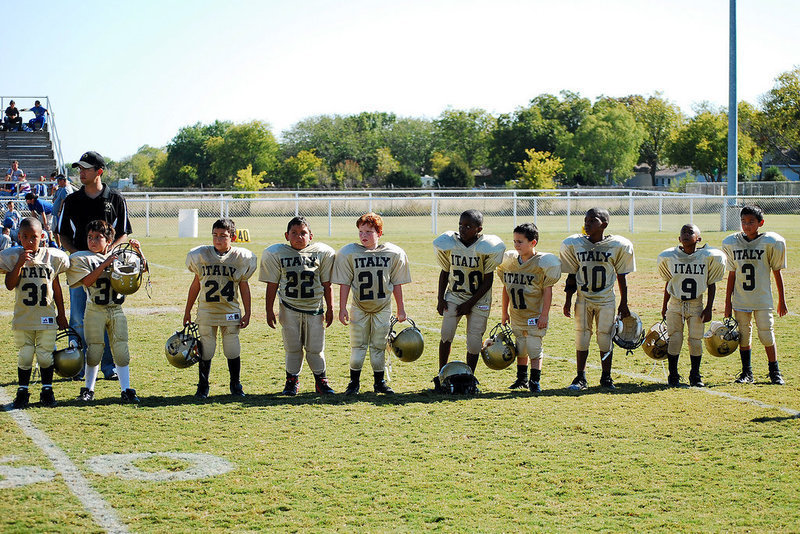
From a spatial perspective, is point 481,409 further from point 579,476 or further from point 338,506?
point 338,506

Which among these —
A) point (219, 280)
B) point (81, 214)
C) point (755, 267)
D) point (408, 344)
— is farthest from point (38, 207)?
point (755, 267)

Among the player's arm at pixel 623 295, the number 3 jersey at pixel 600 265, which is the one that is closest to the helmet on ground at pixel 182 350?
the number 3 jersey at pixel 600 265

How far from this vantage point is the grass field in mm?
4531

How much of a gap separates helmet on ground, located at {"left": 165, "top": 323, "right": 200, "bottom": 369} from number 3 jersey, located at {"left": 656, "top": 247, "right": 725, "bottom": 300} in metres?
4.04

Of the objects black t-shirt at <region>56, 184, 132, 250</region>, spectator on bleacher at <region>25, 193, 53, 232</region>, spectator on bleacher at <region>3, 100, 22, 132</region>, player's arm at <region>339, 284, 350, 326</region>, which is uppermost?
spectator on bleacher at <region>3, 100, 22, 132</region>

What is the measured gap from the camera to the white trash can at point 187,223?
27.2 m

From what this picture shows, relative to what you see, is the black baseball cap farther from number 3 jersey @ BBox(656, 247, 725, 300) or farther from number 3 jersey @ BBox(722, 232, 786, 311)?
number 3 jersey @ BBox(722, 232, 786, 311)

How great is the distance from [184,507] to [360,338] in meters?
2.90

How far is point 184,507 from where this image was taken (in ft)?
15.3

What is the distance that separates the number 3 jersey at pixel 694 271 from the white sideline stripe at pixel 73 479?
16.5ft

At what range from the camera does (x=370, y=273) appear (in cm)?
728

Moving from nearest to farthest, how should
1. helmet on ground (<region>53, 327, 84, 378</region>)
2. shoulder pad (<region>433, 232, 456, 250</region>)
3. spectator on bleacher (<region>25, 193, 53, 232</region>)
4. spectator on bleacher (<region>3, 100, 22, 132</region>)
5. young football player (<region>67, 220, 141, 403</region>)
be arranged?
1. helmet on ground (<region>53, 327, 84, 378</region>)
2. young football player (<region>67, 220, 141, 403</region>)
3. shoulder pad (<region>433, 232, 456, 250</region>)
4. spectator on bleacher (<region>25, 193, 53, 232</region>)
5. spectator on bleacher (<region>3, 100, 22, 132</region>)

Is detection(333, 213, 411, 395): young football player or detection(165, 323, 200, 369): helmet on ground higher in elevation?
detection(333, 213, 411, 395): young football player

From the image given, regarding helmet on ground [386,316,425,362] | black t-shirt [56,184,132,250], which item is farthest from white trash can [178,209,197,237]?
helmet on ground [386,316,425,362]
